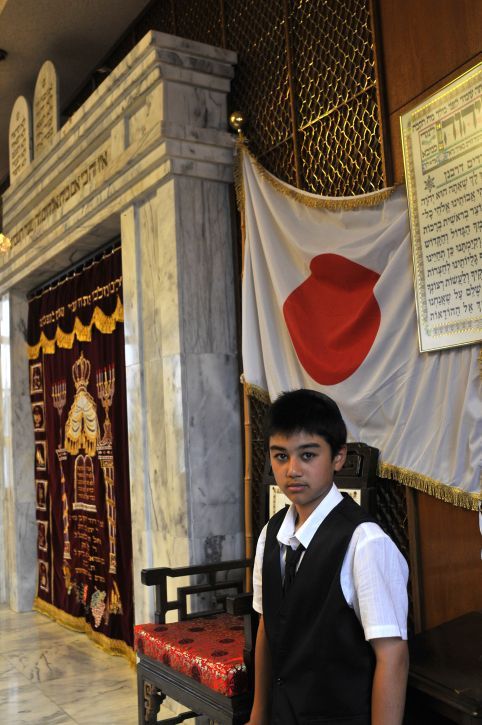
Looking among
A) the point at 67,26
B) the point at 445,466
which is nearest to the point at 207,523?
the point at 445,466

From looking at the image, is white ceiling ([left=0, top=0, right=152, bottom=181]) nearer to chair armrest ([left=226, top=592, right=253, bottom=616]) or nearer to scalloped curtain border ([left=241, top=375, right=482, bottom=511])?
scalloped curtain border ([left=241, top=375, right=482, bottom=511])

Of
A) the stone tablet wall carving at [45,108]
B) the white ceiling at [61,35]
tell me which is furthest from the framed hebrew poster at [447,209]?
the stone tablet wall carving at [45,108]

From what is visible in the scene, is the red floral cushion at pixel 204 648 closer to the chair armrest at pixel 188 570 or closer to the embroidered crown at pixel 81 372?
the chair armrest at pixel 188 570

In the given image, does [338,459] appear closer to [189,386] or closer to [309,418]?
[309,418]

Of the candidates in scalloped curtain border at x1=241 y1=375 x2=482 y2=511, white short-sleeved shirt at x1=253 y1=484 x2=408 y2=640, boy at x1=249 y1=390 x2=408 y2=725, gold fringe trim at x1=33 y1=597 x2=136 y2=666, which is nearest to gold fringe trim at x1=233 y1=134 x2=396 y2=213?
scalloped curtain border at x1=241 y1=375 x2=482 y2=511

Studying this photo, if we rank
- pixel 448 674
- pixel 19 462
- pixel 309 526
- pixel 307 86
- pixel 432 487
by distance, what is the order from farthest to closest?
1. pixel 19 462
2. pixel 307 86
3. pixel 432 487
4. pixel 448 674
5. pixel 309 526

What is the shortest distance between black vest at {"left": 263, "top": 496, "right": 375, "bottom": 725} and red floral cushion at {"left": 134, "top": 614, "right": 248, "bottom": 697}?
861 mm

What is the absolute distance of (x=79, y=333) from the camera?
4656 mm

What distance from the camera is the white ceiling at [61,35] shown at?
4.27m

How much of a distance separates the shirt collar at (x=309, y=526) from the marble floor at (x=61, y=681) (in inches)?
80.5

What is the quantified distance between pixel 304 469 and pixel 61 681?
281 centimetres

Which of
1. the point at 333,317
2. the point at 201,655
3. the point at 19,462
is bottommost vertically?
the point at 201,655

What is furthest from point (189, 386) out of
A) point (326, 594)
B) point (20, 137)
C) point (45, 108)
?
point (20, 137)

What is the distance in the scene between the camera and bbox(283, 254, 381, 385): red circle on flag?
262cm
